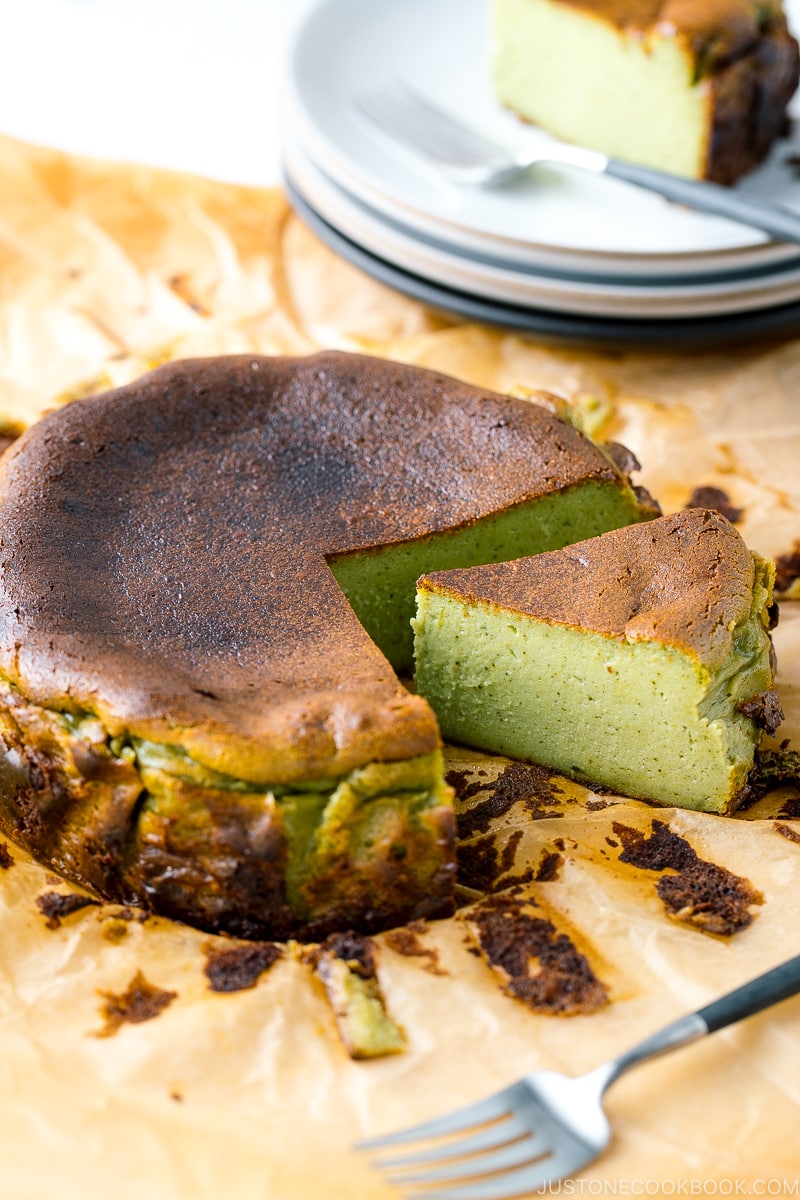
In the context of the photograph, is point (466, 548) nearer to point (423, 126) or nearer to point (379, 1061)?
point (379, 1061)

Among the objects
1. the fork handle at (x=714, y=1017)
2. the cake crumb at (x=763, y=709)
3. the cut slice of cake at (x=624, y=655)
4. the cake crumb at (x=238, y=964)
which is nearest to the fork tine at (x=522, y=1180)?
the fork handle at (x=714, y=1017)

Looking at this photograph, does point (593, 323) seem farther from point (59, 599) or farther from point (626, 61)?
point (59, 599)

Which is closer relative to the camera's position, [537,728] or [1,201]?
[537,728]

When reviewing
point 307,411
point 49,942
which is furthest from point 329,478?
point 49,942

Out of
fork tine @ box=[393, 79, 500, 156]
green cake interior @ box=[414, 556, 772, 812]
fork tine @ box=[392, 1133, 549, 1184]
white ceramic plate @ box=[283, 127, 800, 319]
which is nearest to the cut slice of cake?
green cake interior @ box=[414, 556, 772, 812]

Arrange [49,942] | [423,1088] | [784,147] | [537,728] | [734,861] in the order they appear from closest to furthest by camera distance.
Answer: [423,1088], [49,942], [734,861], [537,728], [784,147]

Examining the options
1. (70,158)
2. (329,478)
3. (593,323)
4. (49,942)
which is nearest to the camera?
(49,942)

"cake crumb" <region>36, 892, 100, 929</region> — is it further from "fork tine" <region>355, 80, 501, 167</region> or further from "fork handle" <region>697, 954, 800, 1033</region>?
"fork tine" <region>355, 80, 501, 167</region>
